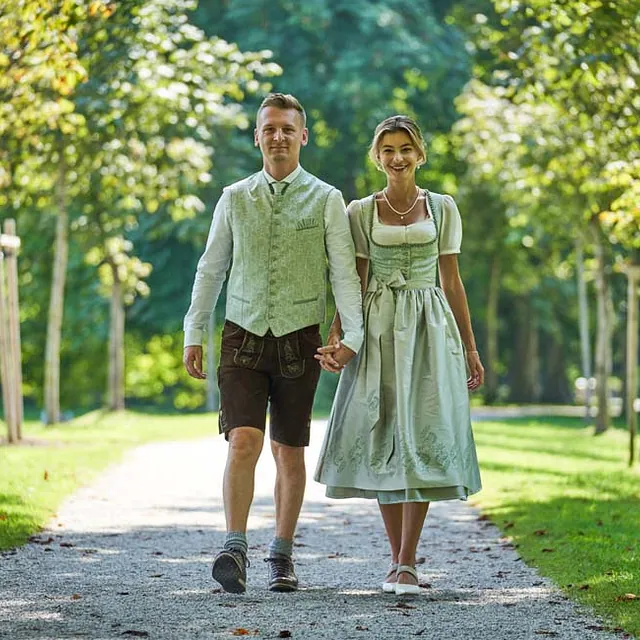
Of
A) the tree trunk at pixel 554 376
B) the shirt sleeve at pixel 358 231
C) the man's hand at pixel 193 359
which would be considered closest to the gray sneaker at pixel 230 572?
the man's hand at pixel 193 359

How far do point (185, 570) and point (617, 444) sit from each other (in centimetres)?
1449

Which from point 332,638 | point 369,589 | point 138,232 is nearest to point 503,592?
point 369,589

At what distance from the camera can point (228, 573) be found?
6.46m

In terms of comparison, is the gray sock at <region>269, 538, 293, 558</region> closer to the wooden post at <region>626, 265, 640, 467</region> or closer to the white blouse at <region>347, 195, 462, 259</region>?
the white blouse at <region>347, 195, 462, 259</region>

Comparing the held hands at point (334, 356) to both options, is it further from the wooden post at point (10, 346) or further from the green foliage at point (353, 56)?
the green foliage at point (353, 56)

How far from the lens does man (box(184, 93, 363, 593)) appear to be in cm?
678

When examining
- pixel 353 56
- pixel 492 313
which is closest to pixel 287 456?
pixel 353 56

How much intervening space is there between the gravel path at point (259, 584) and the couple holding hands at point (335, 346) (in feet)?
1.28

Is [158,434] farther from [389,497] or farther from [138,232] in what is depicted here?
[389,497]

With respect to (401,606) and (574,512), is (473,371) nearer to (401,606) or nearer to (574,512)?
(401,606)

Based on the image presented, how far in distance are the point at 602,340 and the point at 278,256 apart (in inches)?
669

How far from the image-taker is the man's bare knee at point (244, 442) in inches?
266

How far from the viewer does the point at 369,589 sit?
22.8ft

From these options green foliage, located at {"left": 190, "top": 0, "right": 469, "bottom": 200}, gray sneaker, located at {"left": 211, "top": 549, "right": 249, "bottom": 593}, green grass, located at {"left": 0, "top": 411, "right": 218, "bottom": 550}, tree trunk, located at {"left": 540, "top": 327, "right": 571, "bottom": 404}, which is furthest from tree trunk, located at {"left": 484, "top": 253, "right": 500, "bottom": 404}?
gray sneaker, located at {"left": 211, "top": 549, "right": 249, "bottom": 593}
